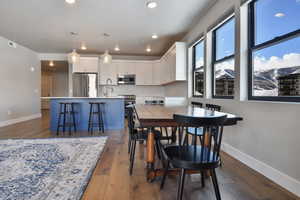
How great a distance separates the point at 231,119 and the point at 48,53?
756 cm

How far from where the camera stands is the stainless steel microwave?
701 cm

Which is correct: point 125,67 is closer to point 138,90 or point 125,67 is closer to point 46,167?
point 138,90

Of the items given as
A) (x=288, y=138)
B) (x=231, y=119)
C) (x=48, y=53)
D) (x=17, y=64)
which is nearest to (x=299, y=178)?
(x=288, y=138)

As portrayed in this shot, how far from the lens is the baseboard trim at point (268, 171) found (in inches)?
70.4

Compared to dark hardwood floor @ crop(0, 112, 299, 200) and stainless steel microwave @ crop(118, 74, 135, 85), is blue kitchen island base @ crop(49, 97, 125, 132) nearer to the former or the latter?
stainless steel microwave @ crop(118, 74, 135, 85)

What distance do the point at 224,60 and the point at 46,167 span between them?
3.23 m

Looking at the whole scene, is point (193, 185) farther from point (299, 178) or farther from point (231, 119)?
point (299, 178)

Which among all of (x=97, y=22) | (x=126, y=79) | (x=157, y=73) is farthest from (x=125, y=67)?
(x=97, y=22)

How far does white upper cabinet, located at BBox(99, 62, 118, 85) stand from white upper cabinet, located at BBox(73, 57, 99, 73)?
0.85 ft

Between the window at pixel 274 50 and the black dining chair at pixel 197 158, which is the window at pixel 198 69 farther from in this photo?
the black dining chair at pixel 197 158

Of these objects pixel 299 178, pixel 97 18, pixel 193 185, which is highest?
pixel 97 18

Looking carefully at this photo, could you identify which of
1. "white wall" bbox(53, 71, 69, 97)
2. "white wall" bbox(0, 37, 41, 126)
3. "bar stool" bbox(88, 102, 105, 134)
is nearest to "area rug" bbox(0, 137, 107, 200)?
"bar stool" bbox(88, 102, 105, 134)

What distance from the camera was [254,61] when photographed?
2.52 m

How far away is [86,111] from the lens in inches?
192
